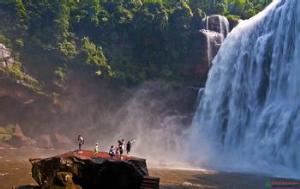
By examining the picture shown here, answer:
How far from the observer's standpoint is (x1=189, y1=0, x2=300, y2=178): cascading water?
37.2 metres

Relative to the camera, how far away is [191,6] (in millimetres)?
64438

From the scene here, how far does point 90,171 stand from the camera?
2119cm

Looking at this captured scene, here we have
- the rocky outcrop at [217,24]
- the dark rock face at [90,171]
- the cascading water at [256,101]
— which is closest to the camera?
the dark rock face at [90,171]

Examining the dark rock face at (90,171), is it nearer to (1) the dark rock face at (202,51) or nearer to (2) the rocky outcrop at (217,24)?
(1) the dark rock face at (202,51)

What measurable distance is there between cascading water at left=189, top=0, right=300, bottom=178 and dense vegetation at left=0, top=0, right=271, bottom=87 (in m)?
7.97

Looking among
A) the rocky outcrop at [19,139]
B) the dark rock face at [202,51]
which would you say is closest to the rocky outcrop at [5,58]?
the rocky outcrop at [19,139]

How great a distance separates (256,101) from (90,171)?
26.7 meters

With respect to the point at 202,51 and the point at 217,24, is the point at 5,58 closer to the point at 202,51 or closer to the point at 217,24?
the point at 202,51

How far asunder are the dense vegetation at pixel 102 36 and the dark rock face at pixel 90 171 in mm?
32669

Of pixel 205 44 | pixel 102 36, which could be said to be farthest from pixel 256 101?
pixel 102 36

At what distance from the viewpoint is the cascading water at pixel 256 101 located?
1464 inches

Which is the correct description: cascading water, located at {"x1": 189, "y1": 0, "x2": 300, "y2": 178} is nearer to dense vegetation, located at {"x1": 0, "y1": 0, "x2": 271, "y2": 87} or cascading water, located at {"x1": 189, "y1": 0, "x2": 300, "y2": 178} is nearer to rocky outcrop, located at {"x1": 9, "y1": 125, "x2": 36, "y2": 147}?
dense vegetation, located at {"x1": 0, "y1": 0, "x2": 271, "y2": 87}

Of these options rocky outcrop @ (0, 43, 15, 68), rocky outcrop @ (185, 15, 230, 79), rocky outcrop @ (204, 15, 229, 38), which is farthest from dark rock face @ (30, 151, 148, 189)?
rocky outcrop @ (204, 15, 229, 38)

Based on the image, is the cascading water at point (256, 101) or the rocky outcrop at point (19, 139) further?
the rocky outcrop at point (19, 139)
